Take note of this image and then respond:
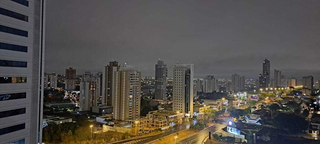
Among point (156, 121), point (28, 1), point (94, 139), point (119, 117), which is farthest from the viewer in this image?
point (119, 117)

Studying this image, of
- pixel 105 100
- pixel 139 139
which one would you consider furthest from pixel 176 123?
pixel 105 100

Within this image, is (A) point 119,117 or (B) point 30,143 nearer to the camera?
(B) point 30,143

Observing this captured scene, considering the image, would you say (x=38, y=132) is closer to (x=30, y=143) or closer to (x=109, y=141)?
(x=30, y=143)

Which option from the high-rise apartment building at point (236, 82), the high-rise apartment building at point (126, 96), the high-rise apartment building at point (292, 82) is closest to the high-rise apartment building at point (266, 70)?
the high-rise apartment building at point (292, 82)

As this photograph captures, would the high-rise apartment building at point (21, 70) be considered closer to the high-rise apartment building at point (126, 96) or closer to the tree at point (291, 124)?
the high-rise apartment building at point (126, 96)

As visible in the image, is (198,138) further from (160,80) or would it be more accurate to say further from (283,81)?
(283,81)

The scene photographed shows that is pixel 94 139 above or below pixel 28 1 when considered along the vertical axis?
below

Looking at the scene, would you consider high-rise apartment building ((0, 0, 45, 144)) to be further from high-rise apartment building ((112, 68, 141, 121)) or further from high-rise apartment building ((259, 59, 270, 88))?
high-rise apartment building ((259, 59, 270, 88))

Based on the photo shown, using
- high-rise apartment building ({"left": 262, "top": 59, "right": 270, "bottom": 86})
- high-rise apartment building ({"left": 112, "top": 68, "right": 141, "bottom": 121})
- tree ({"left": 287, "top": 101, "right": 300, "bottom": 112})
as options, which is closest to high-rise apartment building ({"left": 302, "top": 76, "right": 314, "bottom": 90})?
high-rise apartment building ({"left": 262, "top": 59, "right": 270, "bottom": 86})

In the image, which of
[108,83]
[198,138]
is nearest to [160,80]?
[108,83]
